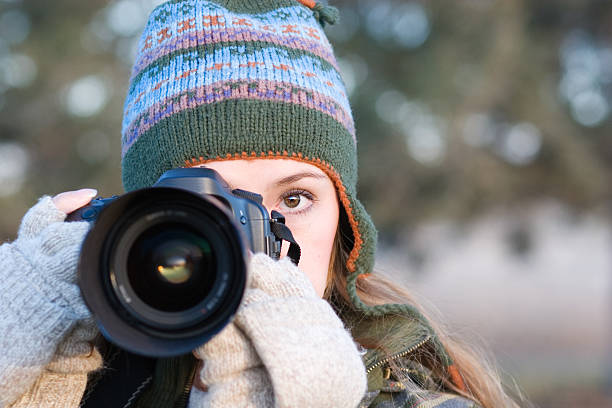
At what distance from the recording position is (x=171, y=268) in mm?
833

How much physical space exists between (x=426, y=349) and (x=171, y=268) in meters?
0.63

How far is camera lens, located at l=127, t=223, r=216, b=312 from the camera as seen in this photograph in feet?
2.73

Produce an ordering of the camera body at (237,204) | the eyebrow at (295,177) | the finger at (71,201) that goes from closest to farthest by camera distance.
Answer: the camera body at (237,204), the finger at (71,201), the eyebrow at (295,177)

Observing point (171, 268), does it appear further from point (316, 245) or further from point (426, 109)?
point (426, 109)

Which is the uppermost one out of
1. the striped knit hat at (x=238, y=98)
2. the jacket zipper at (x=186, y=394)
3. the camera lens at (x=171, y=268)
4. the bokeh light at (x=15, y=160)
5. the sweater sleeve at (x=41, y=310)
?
the striped knit hat at (x=238, y=98)

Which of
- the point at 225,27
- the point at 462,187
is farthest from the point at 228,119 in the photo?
the point at 462,187

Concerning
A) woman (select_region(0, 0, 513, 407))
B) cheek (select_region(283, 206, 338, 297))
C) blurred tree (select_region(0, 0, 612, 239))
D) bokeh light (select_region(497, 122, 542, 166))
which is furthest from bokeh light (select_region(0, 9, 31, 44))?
cheek (select_region(283, 206, 338, 297))

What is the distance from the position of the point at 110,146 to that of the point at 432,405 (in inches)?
109

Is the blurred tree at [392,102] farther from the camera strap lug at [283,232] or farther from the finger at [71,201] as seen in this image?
the camera strap lug at [283,232]

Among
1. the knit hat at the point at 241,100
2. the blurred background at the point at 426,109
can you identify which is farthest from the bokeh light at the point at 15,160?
the knit hat at the point at 241,100

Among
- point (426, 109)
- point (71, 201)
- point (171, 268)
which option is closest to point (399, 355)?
point (171, 268)

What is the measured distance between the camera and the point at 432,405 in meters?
1.13

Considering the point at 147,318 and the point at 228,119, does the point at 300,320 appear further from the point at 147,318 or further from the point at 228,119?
the point at 228,119

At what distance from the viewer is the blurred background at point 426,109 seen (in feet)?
11.2
